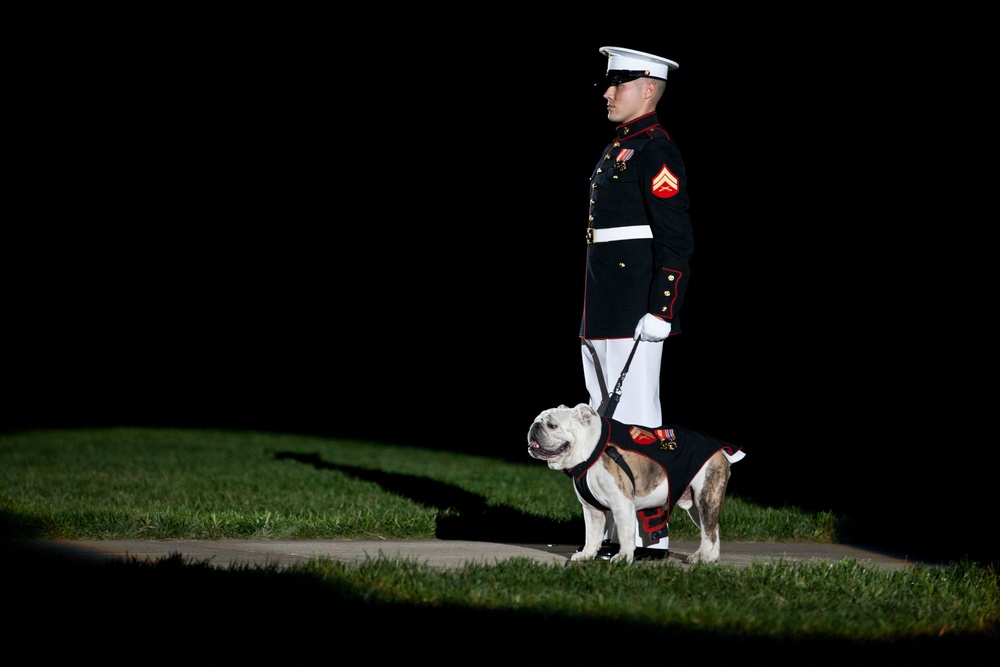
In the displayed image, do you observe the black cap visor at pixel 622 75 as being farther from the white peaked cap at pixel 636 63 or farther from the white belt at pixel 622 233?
the white belt at pixel 622 233

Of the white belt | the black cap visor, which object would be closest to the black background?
the white belt

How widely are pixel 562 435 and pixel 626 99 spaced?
4.90 feet

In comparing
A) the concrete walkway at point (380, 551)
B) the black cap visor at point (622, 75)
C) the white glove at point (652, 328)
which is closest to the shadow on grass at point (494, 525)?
the concrete walkway at point (380, 551)

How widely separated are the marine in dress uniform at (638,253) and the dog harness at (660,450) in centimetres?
26

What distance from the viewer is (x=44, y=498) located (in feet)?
22.8

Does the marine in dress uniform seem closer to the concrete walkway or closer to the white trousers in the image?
the white trousers

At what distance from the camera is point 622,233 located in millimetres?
5195

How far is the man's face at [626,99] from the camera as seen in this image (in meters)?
5.26

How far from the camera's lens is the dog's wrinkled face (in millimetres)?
4590

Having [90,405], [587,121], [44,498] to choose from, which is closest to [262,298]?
[90,405]

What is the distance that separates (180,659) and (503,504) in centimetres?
366

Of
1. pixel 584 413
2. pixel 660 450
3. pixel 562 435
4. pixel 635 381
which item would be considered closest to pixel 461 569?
pixel 562 435

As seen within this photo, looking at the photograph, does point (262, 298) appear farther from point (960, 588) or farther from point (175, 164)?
point (960, 588)

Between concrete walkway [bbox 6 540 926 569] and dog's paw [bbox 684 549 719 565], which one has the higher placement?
dog's paw [bbox 684 549 719 565]
